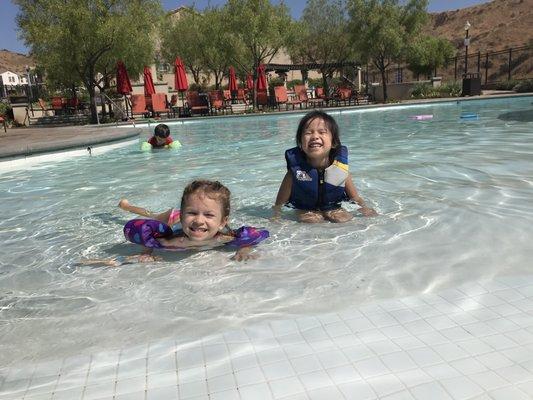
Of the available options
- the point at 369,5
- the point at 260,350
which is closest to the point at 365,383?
the point at 260,350

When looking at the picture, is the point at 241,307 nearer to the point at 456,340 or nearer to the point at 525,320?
the point at 456,340

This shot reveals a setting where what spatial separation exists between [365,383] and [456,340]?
1.84ft

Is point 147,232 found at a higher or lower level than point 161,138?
lower

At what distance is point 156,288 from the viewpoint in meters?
3.10

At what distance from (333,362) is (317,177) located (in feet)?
8.21

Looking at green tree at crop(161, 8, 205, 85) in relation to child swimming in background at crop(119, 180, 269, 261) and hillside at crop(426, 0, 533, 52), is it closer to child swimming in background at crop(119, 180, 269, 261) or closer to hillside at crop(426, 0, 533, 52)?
child swimming in background at crop(119, 180, 269, 261)

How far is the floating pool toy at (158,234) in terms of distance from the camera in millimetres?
3631

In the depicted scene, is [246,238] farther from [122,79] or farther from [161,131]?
[122,79]

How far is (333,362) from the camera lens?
210 cm

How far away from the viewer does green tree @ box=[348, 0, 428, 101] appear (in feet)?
87.5

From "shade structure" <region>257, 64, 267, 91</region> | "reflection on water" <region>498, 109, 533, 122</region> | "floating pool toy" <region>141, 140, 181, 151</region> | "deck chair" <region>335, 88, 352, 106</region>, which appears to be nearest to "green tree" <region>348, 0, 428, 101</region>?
"deck chair" <region>335, 88, 352, 106</region>

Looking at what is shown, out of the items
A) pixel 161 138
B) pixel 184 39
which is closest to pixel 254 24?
pixel 161 138

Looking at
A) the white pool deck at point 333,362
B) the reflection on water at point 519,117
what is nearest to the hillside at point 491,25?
the reflection on water at point 519,117

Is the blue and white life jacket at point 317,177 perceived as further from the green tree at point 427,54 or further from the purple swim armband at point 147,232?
the green tree at point 427,54
